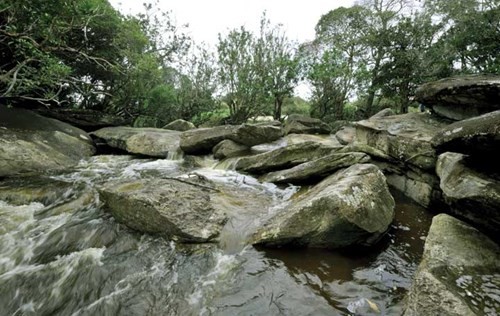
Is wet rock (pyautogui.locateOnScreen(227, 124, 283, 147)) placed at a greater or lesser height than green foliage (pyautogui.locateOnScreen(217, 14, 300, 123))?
lesser

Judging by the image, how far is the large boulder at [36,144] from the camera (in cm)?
837

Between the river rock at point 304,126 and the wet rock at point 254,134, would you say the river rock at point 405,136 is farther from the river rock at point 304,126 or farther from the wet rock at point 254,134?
the river rock at point 304,126

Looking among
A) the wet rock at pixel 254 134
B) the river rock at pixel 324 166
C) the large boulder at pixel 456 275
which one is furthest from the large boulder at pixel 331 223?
the wet rock at pixel 254 134

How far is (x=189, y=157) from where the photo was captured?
11.0 meters

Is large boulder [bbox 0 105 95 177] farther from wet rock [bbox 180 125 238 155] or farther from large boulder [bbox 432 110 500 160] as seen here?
large boulder [bbox 432 110 500 160]

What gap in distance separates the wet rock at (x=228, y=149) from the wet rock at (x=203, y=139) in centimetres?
29

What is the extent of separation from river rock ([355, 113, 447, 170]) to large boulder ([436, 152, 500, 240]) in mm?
2180

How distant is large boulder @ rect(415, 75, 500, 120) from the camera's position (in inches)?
228

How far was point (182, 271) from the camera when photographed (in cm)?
405

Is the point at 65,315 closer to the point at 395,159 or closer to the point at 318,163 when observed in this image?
the point at 318,163

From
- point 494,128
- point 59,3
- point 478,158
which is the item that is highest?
point 59,3

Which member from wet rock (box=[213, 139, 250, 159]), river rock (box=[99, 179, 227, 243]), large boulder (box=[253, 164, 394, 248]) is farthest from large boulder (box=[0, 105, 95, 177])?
large boulder (box=[253, 164, 394, 248])

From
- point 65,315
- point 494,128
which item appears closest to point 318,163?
point 494,128

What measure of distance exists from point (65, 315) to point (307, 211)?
3435mm
